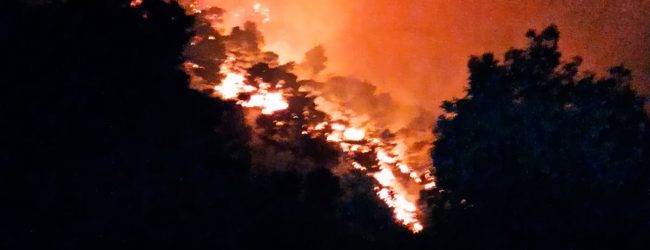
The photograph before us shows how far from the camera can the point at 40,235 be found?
1026 centimetres

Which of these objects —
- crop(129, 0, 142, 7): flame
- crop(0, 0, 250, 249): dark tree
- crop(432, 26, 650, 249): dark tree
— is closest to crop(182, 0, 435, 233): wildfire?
crop(432, 26, 650, 249): dark tree

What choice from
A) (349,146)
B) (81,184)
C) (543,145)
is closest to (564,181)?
(543,145)

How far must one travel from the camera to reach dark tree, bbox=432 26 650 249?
52.7 feet

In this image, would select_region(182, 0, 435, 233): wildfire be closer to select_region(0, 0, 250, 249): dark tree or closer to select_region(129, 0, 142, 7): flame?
select_region(0, 0, 250, 249): dark tree

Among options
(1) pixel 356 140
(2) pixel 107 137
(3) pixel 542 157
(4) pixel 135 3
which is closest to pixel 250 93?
(4) pixel 135 3

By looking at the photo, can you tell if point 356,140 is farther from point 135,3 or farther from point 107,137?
point 107,137

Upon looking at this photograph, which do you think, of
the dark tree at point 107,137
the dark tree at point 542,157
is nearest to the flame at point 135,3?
the dark tree at point 107,137

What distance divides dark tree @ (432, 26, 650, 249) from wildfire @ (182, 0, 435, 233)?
2556mm

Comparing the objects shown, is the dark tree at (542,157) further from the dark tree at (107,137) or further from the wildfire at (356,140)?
the dark tree at (107,137)

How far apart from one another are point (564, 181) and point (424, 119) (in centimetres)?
1719

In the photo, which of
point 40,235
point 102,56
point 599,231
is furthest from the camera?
point 599,231

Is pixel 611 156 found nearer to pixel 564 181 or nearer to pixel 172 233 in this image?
pixel 564 181

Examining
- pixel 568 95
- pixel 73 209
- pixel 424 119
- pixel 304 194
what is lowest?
pixel 73 209

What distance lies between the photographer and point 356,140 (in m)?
21.6
